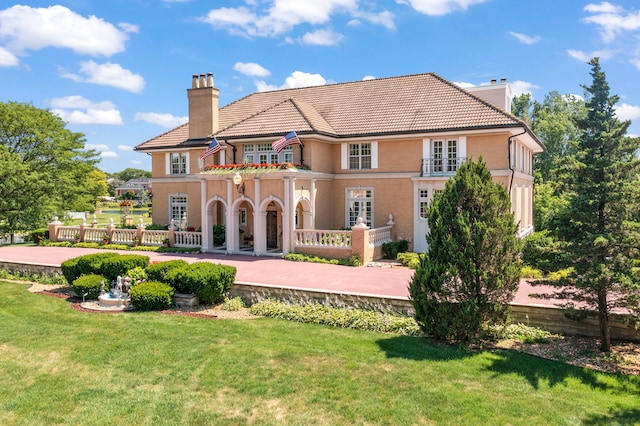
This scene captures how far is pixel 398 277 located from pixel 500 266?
731cm

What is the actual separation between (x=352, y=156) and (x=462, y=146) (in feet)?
19.1

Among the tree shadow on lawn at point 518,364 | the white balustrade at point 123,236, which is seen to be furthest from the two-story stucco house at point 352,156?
the tree shadow on lawn at point 518,364

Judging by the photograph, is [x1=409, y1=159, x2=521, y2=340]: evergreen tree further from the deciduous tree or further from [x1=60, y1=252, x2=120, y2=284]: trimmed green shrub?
the deciduous tree

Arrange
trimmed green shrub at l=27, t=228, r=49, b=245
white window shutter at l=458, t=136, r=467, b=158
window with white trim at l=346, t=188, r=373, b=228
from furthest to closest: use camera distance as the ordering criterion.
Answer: trimmed green shrub at l=27, t=228, r=49, b=245
window with white trim at l=346, t=188, r=373, b=228
white window shutter at l=458, t=136, r=467, b=158

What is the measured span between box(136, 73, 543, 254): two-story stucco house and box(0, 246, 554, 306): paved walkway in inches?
76.4

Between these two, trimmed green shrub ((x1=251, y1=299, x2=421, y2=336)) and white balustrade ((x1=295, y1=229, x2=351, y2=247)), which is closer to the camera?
trimmed green shrub ((x1=251, y1=299, x2=421, y2=336))

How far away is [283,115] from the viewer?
25797 mm

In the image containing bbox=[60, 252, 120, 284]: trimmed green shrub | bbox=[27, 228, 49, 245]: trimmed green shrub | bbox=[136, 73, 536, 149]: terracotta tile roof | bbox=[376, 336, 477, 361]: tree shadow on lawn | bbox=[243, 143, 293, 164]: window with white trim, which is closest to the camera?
bbox=[376, 336, 477, 361]: tree shadow on lawn

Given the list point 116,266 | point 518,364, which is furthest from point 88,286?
point 518,364

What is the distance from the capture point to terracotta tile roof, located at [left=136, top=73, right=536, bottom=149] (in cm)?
2327

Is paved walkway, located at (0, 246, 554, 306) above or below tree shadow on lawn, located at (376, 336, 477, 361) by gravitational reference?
above

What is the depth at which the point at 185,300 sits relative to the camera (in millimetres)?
14844

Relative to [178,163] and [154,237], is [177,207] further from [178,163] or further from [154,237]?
[154,237]

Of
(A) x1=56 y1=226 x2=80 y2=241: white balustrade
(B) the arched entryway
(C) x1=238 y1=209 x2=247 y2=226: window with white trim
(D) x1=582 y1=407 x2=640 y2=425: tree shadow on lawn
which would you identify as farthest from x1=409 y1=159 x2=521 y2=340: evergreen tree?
(A) x1=56 y1=226 x2=80 y2=241: white balustrade
